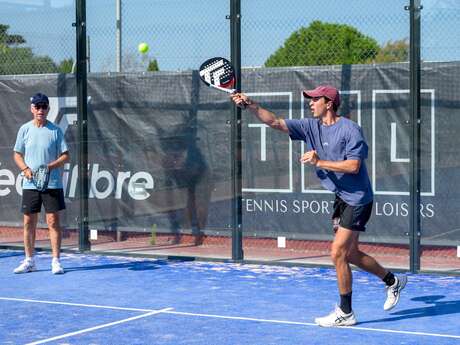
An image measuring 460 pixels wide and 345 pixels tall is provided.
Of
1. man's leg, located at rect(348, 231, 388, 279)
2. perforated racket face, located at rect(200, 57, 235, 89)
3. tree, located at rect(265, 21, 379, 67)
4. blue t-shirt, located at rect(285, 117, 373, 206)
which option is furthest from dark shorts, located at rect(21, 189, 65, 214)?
man's leg, located at rect(348, 231, 388, 279)

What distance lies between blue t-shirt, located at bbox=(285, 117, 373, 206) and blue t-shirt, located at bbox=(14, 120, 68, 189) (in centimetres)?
325

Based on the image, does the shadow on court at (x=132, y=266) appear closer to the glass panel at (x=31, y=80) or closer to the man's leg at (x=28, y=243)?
the man's leg at (x=28, y=243)

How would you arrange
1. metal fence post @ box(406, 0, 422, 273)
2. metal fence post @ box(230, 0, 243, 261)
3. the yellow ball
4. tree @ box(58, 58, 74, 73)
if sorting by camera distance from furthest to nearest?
tree @ box(58, 58, 74, 73)
the yellow ball
metal fence post @ box(230, 0, 243, 261)
metal fence post @ box(406, 0, 422, 273)

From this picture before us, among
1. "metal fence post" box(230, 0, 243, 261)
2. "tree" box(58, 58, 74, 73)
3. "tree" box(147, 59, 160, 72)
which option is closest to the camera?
"metal fence post" box(230, 0, 243, 261)

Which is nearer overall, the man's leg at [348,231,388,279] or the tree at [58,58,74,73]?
the man's leg at [348,231,388,279]

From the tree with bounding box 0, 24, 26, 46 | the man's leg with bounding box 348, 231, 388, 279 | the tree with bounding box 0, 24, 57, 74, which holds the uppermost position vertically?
the tree with bounding box 0, 24, 26, 46

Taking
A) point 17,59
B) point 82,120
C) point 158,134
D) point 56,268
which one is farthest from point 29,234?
point 17,59

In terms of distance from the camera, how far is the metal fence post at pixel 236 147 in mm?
10375

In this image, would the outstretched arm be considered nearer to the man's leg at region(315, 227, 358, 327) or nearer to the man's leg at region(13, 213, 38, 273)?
the man's leg at region(315, 227, 358, 327)

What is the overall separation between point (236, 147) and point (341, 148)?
3443 mm

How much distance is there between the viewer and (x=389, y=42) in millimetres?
9984

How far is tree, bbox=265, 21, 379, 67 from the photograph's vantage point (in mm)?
10281

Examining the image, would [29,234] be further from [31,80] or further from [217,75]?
[217,75]

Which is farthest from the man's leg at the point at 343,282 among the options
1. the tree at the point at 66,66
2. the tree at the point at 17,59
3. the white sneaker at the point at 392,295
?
the tree at the point at 17,59
